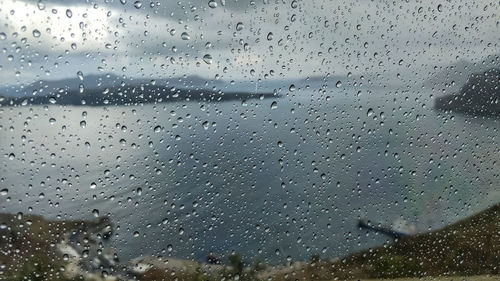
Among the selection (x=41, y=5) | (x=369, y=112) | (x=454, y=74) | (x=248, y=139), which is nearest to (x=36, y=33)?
(x=41, y=5)

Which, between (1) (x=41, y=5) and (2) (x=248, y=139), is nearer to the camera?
(1) (x=41, y=5)

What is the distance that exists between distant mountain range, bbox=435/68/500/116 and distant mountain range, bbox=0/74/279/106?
0.74 metres

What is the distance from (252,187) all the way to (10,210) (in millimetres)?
737

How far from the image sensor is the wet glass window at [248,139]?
1.63m

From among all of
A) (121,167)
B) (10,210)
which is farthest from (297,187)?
(10,210)

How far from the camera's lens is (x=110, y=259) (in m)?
1.75

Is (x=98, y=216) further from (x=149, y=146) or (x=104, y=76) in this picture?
(x=104, y=76)

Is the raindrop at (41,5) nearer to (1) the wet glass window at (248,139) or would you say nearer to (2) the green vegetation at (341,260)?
(1) the wet glass window at (248,139)

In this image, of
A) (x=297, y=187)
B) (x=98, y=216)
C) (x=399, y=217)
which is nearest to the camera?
(x=98, y=216)

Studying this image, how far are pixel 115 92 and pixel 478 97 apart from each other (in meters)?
1.41

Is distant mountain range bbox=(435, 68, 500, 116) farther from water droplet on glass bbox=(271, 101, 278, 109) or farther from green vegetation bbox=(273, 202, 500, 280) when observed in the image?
water droplet on glass bbox=(271, 101, 278, 109)

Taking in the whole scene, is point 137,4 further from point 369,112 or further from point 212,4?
point 369,112

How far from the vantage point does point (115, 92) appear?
169 centimetres

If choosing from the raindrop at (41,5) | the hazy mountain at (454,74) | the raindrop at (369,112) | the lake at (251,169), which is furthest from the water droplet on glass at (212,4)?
the hazy mountain at (454,74)
